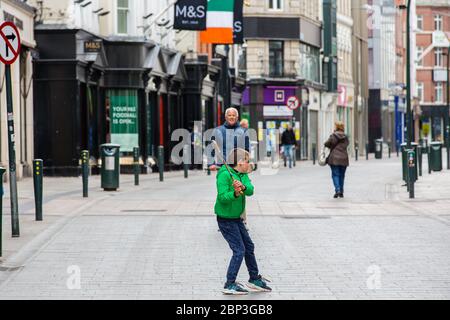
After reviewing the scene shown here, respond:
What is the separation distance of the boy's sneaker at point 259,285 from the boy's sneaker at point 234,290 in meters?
0.17

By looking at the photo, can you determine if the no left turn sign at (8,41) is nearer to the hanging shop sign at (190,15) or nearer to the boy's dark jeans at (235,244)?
the boy's dark jeans at (235,244)

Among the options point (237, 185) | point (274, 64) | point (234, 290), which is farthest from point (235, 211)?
point (274, 64)

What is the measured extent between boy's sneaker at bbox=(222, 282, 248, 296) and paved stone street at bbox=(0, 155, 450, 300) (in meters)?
0.10

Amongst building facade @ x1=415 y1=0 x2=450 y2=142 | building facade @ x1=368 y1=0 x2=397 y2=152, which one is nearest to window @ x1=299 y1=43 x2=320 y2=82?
building facade @ x1=368 y1=0 x2=397 y2=152

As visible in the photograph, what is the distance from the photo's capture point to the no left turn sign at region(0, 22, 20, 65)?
1764 cm

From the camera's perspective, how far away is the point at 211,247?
16578 millimetres

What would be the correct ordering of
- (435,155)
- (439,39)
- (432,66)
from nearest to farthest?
(435,155) → (439,39) → (432,66)

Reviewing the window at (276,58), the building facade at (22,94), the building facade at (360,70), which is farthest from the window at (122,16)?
the building facade at (360,70)

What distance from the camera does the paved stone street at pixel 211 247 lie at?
12383 mm

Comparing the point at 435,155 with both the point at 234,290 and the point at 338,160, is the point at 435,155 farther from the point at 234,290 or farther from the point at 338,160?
the point at 234,290

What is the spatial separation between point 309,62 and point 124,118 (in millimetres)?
35899

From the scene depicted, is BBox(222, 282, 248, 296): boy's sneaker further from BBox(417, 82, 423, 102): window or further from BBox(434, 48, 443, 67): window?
BBox(434, 48, 443, 67): window

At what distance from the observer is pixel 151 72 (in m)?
43.8
